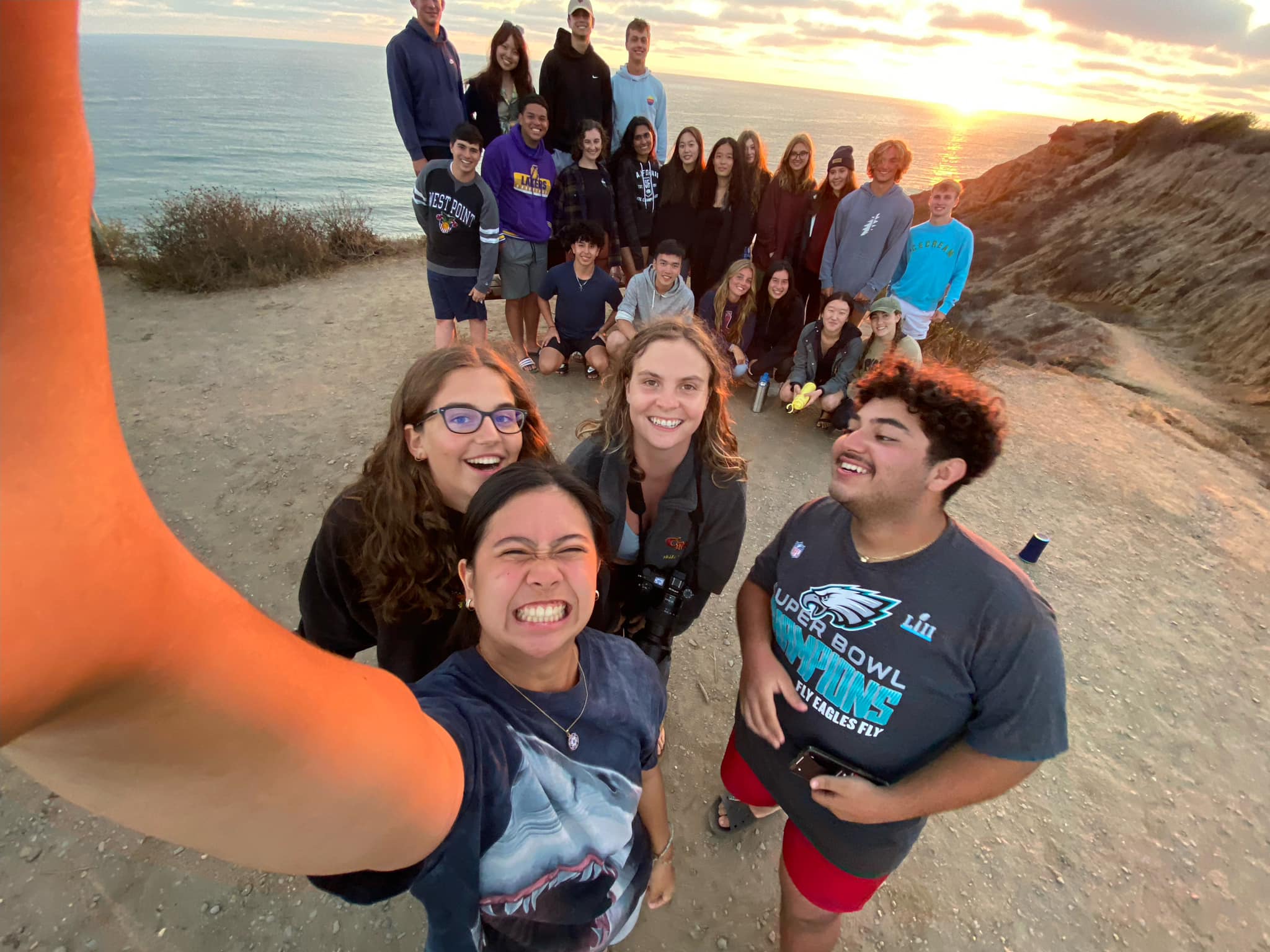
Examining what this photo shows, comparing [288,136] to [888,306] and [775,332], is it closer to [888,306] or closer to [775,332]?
[775,332]

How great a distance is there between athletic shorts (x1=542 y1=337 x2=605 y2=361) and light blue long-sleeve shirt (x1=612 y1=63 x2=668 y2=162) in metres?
2.15

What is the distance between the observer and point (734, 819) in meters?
2.48

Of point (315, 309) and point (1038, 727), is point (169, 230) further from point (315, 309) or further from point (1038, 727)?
point (1038, 727)

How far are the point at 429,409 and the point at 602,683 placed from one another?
0.97 meters

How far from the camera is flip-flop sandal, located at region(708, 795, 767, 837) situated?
2.48m

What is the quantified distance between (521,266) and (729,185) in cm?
229

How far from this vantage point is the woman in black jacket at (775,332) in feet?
18.6

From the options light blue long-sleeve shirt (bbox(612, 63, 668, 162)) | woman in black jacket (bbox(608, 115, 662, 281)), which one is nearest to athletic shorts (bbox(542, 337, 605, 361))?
woman in black jacket (bbox(608, 115, 662, 281))

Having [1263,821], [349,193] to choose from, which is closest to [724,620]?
[1263,821]

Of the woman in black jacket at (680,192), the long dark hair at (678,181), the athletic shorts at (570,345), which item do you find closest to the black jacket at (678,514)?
the athletic shorts at (570,345)

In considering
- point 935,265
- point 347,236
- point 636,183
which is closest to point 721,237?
point 636,183

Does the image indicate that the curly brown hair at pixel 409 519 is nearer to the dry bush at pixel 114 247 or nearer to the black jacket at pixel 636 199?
the black jacket at pixel 636 199

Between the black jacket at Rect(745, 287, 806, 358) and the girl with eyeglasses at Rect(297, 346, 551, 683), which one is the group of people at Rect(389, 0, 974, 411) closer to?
the black jacket at Rect(745, 287, 806, 358)

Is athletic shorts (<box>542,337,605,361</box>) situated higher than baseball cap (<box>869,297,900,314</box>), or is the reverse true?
baseball cap (<box>869,297,900,314</box>)
